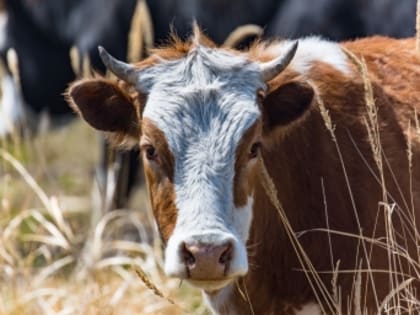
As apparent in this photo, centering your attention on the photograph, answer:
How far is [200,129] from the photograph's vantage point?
215 inches

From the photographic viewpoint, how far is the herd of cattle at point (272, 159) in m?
5.38

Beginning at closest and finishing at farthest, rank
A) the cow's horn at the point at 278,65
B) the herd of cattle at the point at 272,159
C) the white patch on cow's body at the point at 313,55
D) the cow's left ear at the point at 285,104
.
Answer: the herd of cattle at the point at 272,159
the cow's horn at the point at 278,65
the cow's left ear at the point at 285,104
the white patch on cow's body at the point at 313,55

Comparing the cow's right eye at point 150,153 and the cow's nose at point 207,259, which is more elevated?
the cow's right eye at point 150,153

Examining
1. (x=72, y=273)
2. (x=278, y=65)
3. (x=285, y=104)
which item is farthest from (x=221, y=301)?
(x=72, y=273)

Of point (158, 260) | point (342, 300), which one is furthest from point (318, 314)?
point (158, 260)

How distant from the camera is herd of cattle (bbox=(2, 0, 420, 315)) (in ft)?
17.6

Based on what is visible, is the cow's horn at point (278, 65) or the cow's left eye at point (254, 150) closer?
the cow's left eye at point (254, 150)

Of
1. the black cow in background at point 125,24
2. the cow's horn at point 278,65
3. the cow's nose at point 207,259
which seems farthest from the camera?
the black cow in background at point 125,24

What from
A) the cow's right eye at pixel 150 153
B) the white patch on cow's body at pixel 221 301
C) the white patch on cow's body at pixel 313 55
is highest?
the white patch on cow's body at pixel 313 55

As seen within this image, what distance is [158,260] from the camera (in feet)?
27.9

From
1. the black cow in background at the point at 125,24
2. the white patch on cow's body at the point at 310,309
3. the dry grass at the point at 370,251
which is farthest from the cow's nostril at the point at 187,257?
the black cow in background at the point at 125,24

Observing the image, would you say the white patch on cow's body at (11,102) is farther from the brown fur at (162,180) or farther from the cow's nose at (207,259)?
the cow's nose at (207,259)

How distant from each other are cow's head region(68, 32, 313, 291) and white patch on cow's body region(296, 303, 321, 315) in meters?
0.43

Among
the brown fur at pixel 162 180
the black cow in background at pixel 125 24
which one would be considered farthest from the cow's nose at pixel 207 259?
the black cow in background at pixel 125 24
